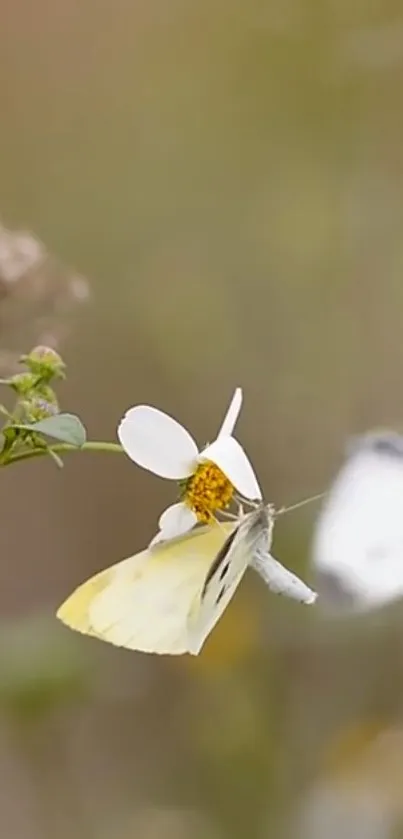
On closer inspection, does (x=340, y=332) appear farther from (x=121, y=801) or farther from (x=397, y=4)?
(x=121, y=801)

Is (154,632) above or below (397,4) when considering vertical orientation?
below

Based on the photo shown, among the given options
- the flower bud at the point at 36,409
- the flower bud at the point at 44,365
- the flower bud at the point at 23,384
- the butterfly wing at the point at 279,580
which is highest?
the flower bud at the point at 44,365

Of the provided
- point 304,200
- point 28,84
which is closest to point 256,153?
point 304,200

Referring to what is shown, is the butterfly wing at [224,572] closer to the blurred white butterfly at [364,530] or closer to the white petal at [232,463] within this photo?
the white petal at [232,463]

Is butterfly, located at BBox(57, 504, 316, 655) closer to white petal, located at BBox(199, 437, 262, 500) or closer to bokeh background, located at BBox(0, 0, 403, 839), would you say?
white petal, located at BBox(199, 437, 262, 500)

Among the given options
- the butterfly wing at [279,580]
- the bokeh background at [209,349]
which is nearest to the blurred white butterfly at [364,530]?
the bokeh background at [209,349]
